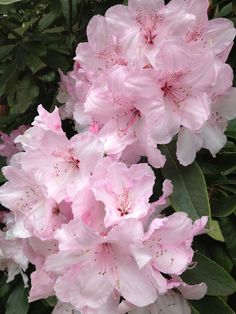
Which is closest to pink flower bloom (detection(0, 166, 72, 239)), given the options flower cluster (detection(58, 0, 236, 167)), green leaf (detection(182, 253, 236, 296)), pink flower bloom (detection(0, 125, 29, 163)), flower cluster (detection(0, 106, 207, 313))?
flower cluster (detection(0, 106, 207, 313))

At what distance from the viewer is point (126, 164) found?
94 cm

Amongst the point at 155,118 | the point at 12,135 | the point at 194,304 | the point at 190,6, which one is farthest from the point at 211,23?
the point at 12,135

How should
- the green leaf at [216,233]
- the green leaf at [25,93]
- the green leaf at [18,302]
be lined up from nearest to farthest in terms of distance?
the green leaf at [216,233], the green leaf at [18,302], the green leaf at [25,93]

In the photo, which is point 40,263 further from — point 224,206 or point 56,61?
point 56,61

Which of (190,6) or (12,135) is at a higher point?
(190,6)

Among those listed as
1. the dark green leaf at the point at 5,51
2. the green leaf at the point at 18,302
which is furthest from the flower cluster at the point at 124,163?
the dark green leaf at the point at 5,51

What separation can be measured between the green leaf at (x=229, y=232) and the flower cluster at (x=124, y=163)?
18 centimetres

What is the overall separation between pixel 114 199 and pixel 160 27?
0.29m

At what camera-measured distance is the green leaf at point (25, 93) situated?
1.33m

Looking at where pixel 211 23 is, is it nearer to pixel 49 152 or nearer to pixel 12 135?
pixel 49 152

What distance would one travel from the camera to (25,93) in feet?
4.44

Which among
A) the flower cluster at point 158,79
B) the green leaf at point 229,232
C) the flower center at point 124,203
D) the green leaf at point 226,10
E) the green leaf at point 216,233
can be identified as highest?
the flower cluster at point 158,79

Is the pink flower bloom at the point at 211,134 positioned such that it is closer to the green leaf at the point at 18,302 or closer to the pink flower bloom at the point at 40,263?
the pink flower bloom at the point at 40,263

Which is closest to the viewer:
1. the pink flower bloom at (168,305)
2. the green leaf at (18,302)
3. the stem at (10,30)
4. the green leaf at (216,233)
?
the pink flower bloom at (168,305)
